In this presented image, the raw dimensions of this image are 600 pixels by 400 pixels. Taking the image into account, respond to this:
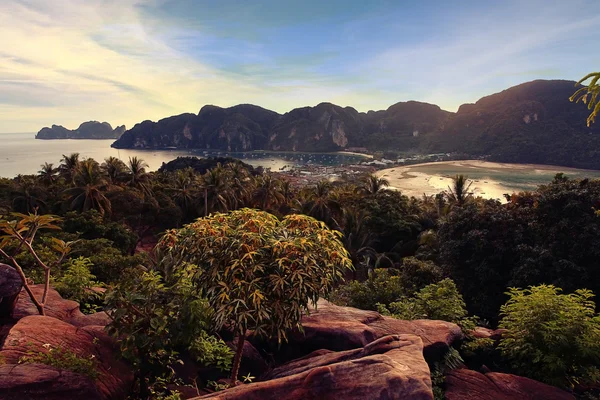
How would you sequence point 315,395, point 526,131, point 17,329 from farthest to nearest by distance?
point 526,131 → point 17,329 → point 315,395

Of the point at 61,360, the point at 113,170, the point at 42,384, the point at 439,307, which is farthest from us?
the point at 113,170

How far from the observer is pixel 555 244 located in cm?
1612

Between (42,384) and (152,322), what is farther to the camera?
(152,322)

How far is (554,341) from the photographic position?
756 centimetres

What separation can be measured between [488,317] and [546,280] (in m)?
3.22

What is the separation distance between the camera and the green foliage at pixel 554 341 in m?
7.39

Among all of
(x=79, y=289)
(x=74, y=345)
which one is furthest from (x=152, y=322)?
(x=79, y=289)

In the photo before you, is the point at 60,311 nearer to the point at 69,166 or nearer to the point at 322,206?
the point at 322,206

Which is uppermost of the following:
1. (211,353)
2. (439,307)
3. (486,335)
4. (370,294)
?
(211,353)

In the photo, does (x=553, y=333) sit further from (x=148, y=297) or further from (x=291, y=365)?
(x=148, y=297)

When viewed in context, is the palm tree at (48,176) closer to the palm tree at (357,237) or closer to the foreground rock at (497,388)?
the palm tree at (357,237)

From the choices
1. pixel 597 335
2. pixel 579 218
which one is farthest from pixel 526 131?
pixel 597 335

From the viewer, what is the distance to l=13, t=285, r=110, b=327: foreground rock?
26.2 feet

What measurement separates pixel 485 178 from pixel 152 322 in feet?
392
